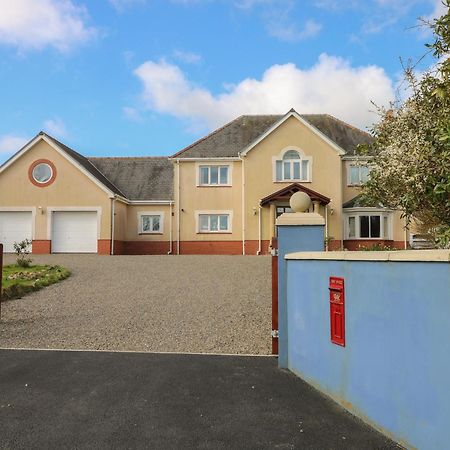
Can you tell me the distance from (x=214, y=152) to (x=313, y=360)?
24.6m

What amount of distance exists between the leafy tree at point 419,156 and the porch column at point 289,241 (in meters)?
1.97

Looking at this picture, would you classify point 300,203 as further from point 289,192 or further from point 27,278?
point 289,192

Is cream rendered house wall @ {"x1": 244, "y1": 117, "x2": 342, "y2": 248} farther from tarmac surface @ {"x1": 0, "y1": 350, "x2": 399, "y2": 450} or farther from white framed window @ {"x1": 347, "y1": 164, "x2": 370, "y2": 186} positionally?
tarmac surface @ {"x1": 0, "y1": 350, "x2": 399, "y2": 450}

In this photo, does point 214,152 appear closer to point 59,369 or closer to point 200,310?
point 200,310

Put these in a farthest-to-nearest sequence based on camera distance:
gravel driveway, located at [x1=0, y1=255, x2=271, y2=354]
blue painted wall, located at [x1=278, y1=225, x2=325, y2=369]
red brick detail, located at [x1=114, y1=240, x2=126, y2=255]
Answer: red brick detail, located at [x1=114, y1=240, x2=126, y2=255], gravel driveway, located at [x1=0, y1=255, x2=271, y2=354], blue painted wall, located at [x1=278, y1=225, x2=325, y2=369]

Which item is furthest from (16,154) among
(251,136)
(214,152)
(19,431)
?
(19,431)

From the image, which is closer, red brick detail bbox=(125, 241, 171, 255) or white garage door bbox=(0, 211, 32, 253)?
white garage door bbox=(0, 211, 32, 253)

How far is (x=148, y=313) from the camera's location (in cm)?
1077

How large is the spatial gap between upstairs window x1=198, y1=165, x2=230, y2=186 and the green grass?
13.6m

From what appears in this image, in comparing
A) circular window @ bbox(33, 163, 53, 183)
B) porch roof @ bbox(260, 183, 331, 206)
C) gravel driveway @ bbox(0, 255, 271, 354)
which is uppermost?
circular window @ bbox(33, 163, 53, 183)

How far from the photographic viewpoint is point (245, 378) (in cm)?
609

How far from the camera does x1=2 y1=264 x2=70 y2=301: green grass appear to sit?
12.9m

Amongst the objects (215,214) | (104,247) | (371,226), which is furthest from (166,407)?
(371,226)

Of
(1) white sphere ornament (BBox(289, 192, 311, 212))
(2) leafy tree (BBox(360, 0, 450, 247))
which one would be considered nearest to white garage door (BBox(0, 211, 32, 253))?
(2) leafy tree (BBox(360, 0, 450, 247))
